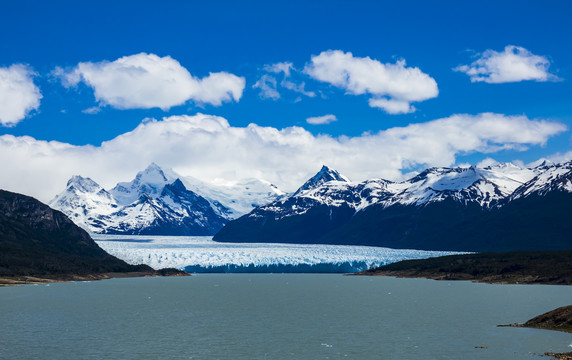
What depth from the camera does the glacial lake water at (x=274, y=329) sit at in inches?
2349

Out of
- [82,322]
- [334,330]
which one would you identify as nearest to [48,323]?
[82,322]

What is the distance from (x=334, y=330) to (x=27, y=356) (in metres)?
35.3

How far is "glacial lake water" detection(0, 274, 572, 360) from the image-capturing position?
2349 inches

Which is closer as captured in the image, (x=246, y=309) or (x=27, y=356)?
(x=27, y=356)

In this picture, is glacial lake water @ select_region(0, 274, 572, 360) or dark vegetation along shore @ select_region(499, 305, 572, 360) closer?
glacial lake water @ select_region(0, 274, 572, 360)

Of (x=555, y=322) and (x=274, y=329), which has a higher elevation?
(x=555, y=322)

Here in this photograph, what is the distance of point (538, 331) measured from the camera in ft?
233

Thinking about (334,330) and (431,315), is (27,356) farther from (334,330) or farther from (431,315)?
(431,315)

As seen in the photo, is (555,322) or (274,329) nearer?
(555,322)

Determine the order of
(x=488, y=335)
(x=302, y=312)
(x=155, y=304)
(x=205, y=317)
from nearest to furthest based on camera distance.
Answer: (x=488, y=335) → (x=205, y=317) → (x=302, y=312) → (x=155, y=304)

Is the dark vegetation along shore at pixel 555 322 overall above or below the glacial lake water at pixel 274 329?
above

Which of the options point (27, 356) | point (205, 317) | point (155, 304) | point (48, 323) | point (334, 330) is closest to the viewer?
point (27, 356)

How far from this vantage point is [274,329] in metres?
79.8

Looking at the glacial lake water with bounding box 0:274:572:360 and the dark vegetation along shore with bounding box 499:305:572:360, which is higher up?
the dark vegetation along shore with bounding box 499:305:572:360
